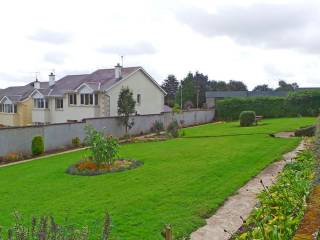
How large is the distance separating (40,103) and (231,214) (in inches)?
1445

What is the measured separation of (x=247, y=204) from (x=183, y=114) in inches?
1152

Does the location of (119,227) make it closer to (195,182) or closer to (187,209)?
(187,209)

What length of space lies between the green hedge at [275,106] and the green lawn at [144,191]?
2425cm

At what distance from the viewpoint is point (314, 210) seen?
373cm

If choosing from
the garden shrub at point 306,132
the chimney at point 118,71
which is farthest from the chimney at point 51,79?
the garden shrub at point 306,132

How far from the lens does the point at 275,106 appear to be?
4116cm

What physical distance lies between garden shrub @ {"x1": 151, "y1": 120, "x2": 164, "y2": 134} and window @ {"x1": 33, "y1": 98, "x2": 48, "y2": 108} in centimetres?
1443

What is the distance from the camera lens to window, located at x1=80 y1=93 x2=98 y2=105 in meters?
35.4

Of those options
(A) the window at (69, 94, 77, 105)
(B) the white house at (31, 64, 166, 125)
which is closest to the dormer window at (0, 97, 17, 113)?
(B) the white house at (31, 64, 166, 125)

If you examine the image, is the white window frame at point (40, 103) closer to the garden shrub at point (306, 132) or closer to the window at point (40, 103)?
the window at point (40, 103)

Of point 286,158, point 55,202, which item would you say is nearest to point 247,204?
point 55,202

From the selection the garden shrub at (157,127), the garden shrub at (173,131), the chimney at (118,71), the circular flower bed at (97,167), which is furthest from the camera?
the chimney at (118,71)

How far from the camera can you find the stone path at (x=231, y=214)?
261 inches

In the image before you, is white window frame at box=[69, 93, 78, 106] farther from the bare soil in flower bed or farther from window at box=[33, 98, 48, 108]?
the bare soil in flower bed
